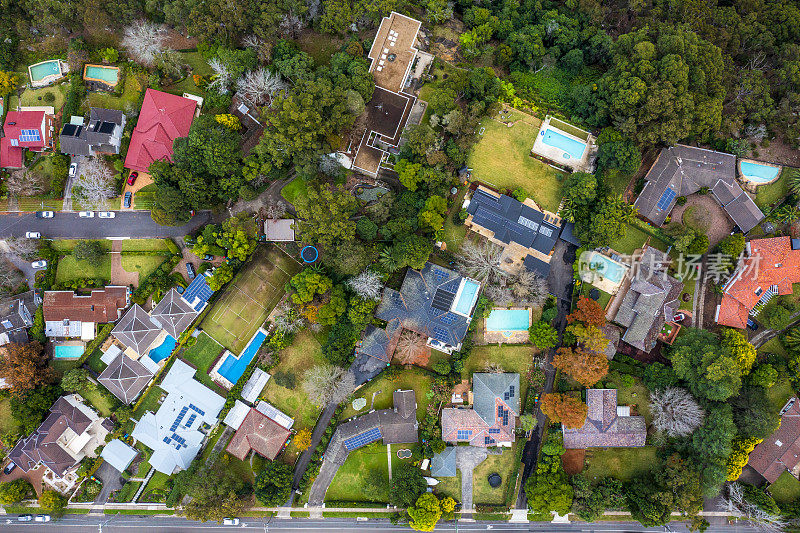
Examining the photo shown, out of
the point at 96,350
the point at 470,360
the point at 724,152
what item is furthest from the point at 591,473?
the point at 96,350

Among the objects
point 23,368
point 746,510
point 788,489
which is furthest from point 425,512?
point 23,368

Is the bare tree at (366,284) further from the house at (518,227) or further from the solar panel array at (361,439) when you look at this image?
the solar panel array at (361,439)

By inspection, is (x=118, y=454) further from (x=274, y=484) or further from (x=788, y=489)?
(x=788, y=489)

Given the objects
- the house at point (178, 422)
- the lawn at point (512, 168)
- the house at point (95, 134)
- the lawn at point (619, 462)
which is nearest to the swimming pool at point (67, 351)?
the house at point (178, 422)

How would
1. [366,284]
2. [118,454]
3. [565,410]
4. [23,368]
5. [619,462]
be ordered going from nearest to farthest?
[565,410], [366,284], [23,368], [118,454], [619,462]

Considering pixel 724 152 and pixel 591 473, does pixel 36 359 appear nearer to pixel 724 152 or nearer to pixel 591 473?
pixel 591 473

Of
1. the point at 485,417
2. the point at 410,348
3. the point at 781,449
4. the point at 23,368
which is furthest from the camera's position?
the point at 410,348

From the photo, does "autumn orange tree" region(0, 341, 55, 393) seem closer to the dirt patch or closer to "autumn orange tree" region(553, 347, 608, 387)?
"autumn orange tree" region(553, 347, 608, 387)
